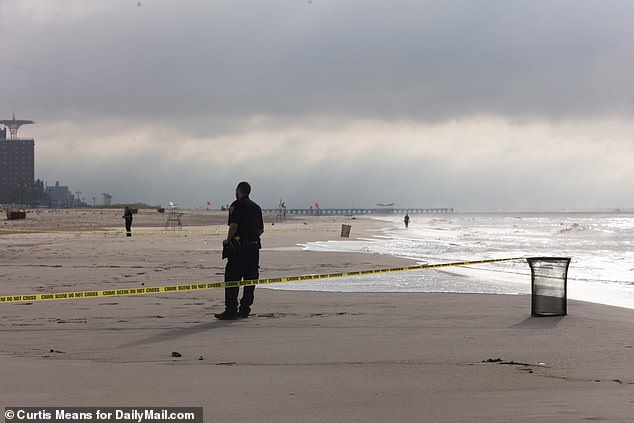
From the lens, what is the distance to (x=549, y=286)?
1052cm

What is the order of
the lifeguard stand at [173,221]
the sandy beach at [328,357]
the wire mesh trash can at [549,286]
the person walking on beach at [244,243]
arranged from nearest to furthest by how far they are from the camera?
the sandy beach at [328,357] < the wire mesh trash can at [549,286] < the person walking on beach at [244,243] < the lifeguard stand at [173,221]

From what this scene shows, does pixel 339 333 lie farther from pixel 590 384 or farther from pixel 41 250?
pixel 41 250

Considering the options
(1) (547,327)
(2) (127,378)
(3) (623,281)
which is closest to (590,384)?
(1) (547,327)

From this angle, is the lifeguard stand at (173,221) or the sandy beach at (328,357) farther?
the lifeguard stand at (173,221)

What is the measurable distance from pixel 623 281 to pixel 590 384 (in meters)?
12.4

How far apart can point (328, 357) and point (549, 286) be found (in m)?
4.67

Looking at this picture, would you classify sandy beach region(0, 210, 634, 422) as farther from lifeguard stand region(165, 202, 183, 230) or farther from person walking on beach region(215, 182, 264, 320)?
lifeguard stand region(165, 202, 183, 230)

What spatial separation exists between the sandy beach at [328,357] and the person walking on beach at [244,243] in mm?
468

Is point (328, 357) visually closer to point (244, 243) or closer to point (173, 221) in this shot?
point (244, 243)

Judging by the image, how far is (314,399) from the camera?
547cm

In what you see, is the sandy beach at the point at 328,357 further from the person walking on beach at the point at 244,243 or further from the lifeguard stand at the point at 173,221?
the lifeguard stand at the point at 173,221

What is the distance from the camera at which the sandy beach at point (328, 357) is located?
530cm

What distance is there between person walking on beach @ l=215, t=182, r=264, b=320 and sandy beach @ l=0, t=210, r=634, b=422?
468 mm

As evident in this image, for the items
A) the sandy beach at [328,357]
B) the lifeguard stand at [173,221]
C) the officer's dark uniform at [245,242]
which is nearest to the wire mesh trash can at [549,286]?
the sandy beach at [328,357]
